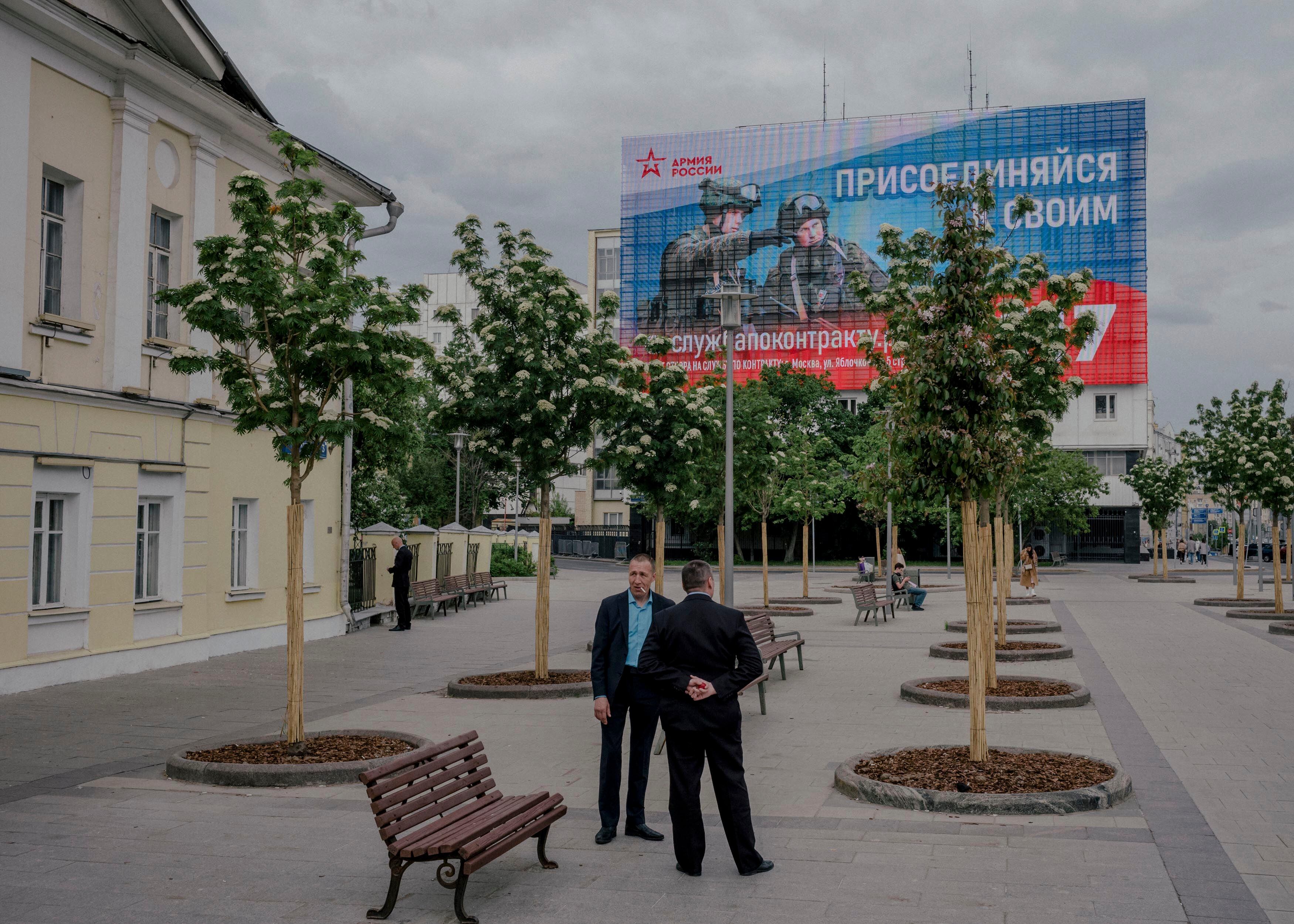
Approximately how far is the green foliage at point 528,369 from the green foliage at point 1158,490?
3441cm

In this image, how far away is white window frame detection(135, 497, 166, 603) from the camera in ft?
53.5

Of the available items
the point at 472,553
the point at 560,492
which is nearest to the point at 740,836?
the point at 472,553

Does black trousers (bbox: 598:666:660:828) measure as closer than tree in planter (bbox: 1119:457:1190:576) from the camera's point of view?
Yes

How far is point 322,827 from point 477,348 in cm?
915

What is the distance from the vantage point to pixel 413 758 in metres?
6.04

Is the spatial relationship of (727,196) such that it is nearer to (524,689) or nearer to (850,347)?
(850,347)

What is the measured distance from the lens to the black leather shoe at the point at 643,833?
6957mm

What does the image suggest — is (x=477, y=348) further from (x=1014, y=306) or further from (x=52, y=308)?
(x=1014, y=306)

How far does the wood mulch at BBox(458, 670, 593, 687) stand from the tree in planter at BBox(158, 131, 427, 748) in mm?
4208

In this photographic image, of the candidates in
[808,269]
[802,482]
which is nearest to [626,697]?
[802,482]

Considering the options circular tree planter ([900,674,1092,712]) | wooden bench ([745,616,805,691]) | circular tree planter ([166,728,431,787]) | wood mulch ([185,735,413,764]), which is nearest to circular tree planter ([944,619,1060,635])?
wooden bench ([745,616,805,691])

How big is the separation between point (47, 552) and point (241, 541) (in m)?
4.72

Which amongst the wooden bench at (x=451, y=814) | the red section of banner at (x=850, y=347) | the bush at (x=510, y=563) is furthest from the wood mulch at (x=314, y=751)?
the red section of banner at (x=850, y=347)

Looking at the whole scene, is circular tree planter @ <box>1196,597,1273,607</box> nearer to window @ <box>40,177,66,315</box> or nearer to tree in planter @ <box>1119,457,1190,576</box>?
tree in planter @ <box>1119,457,1190,576</box>
